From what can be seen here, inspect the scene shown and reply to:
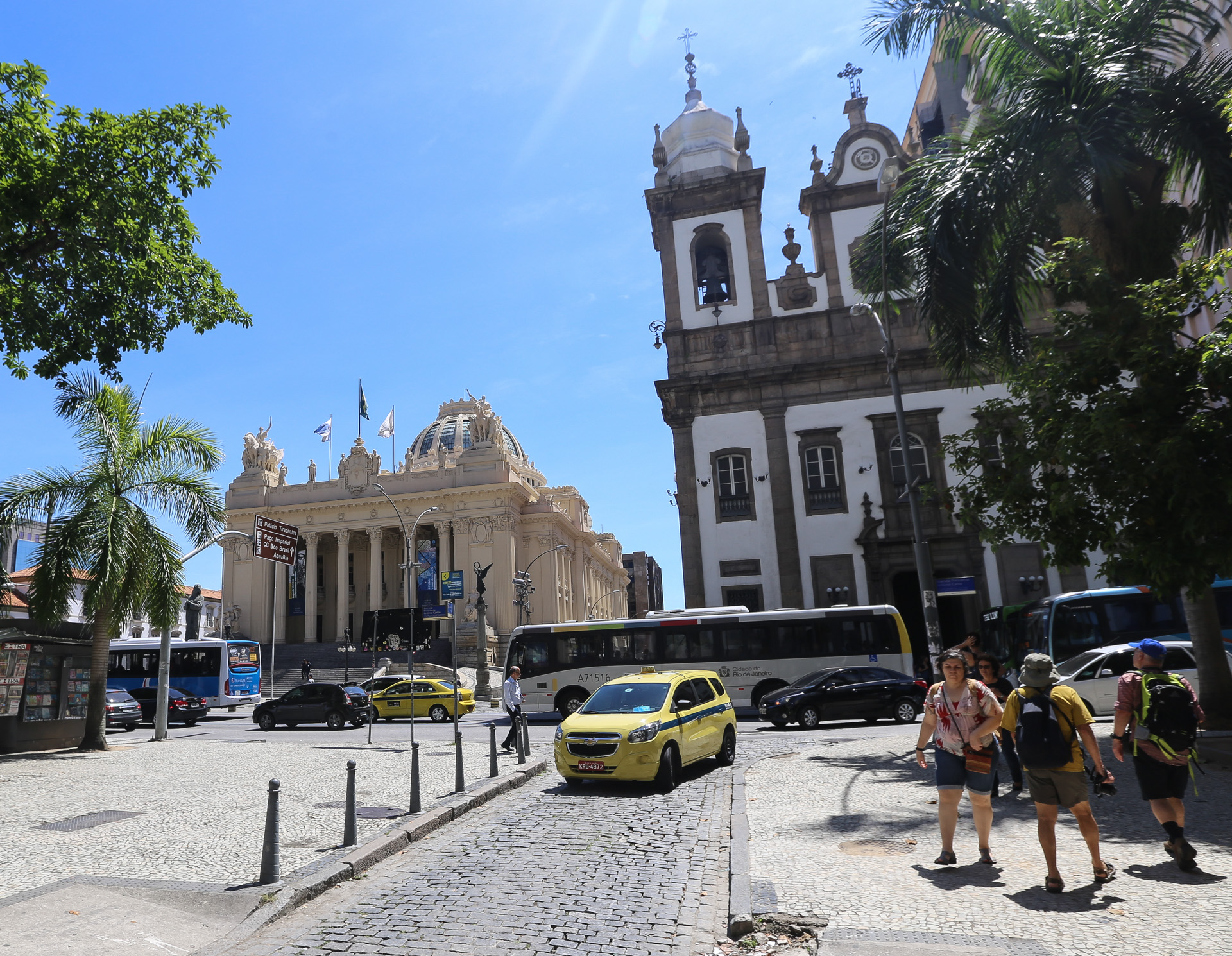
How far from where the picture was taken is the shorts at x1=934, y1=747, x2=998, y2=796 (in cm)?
658

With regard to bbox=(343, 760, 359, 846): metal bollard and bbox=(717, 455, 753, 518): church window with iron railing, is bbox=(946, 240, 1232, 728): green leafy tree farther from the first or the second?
bbox=(717, 455, 753, 518): church window with iron railing

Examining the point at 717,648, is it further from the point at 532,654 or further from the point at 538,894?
the point at 538,894

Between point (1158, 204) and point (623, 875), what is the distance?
13976 mm

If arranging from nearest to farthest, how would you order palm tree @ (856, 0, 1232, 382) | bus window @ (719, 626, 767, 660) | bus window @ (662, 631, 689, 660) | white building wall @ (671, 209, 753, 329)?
palm tree @ (856, 0, 1232, 382) → bus window @ (719, 626, 767, 660) → bus window @ (662, 631, 689, 660) → white building wall @ (671, 209, 753, 329)

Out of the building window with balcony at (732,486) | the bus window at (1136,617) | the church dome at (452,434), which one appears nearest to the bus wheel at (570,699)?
the building window with balcony at (732,486)

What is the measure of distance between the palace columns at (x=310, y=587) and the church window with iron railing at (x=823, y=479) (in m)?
48.8

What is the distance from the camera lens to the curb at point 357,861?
584 cm

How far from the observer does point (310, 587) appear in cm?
6850

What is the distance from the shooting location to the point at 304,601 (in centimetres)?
6925

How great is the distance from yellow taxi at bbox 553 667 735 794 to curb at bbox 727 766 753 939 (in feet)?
4.90

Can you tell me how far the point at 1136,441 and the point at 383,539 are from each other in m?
70.8

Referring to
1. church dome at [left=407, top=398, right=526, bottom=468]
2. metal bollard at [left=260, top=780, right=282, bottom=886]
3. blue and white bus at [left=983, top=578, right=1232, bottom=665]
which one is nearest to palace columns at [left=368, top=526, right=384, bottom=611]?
church dome at [left=407, top=398, right=526, bottom=468]

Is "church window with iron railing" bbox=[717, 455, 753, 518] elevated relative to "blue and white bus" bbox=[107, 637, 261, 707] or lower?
elevated

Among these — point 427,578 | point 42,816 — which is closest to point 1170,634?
point 42,816
